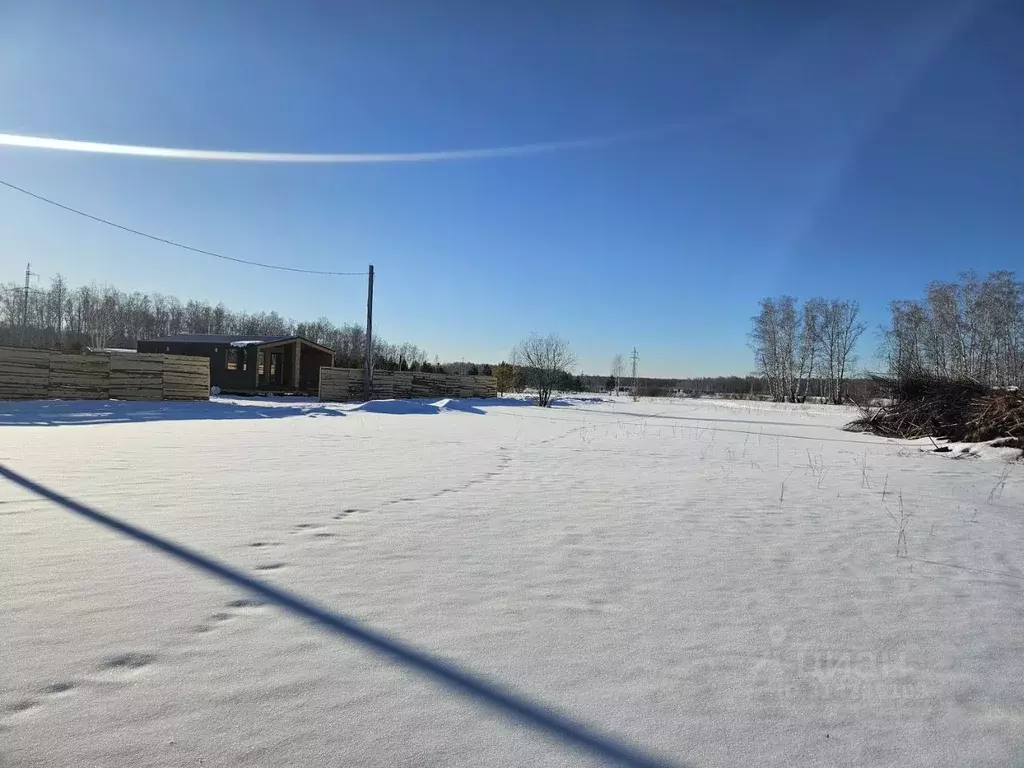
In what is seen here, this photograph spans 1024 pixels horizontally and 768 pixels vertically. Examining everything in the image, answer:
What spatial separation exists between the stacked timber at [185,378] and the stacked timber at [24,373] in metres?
3.36

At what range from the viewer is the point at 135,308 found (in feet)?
248

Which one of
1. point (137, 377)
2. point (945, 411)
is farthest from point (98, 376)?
point (945, 411)

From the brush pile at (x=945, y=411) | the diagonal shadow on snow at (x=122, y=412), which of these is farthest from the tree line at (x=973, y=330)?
the diagonal shadow on snow at (x=122, y=412)

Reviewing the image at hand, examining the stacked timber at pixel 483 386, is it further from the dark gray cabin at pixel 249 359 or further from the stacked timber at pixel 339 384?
the dark gray cabin at pixel 249 359

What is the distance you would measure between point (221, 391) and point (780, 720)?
3269cm

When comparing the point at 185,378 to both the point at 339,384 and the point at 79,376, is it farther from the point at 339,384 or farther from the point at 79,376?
the point at 339,384

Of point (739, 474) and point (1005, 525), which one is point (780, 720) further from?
point (739, 474)

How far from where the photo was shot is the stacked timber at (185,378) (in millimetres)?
19469

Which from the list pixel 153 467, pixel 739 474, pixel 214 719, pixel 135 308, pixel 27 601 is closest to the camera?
pixel 214 719

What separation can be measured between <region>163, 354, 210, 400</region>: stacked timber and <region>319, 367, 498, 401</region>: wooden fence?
5.47m

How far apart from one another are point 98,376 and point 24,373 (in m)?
1.84

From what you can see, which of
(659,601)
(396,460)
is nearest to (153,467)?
(396,460)

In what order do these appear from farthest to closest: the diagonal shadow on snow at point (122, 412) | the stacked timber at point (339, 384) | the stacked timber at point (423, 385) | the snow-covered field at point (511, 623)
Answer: the stacked timber at point (423, 385), the stacked timber at point (339, 384), the diagonal shadow on snow at point (122, 412), the snow-covered field at point (511, 623)

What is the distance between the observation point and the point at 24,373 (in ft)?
53.2
